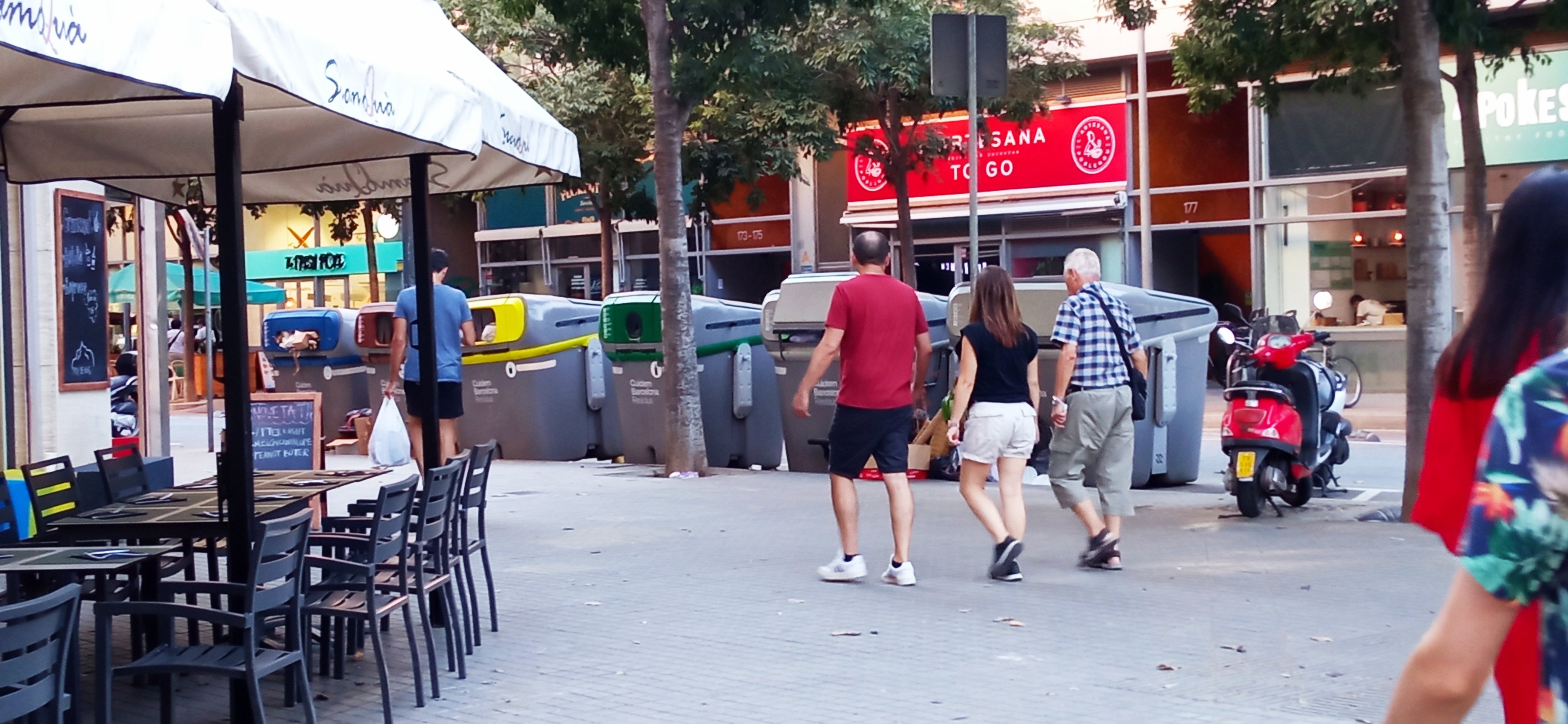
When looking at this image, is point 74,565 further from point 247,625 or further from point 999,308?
point 999,308

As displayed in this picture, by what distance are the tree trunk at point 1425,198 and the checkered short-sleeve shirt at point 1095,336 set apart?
2.06m

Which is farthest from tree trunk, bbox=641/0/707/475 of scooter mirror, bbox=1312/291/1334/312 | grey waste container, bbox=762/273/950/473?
scooter mirror, bbox=1312/291/1334/312

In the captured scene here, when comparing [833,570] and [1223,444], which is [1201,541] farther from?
[833,570]

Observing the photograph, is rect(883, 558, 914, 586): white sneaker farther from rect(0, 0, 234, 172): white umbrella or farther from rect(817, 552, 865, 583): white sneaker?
rect(0, 0, 234, 172): white umbrella

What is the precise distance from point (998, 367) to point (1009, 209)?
55.6 ft

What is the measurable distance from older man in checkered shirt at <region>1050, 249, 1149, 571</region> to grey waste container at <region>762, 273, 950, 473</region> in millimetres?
4119

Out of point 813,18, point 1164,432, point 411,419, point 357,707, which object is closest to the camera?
point 357,707

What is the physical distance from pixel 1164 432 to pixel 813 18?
9.85m

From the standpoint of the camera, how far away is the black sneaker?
7711 millimetres

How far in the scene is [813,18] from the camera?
64.8 feet

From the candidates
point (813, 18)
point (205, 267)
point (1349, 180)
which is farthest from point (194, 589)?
point (1349, 180)

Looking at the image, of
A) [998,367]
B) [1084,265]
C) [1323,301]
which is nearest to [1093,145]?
[1323,301]

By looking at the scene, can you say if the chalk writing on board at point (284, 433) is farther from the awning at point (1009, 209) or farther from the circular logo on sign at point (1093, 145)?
the circular logo on sign at point (1093, 145)

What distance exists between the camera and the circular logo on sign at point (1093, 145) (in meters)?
23.9
